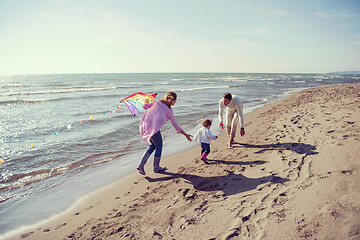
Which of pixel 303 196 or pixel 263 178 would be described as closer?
pixel 303 196

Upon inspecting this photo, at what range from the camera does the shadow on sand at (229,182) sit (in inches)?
137

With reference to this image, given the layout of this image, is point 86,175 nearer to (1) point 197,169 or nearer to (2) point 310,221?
(1) point 197,169

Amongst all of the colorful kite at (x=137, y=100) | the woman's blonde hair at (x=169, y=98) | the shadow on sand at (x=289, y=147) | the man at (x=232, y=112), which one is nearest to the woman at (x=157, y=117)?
the woman's blonde hair at (x=169, y=98)

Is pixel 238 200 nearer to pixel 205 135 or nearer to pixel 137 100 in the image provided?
pixel 205 135

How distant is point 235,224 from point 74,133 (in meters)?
7.46

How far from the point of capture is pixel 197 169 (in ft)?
15.0

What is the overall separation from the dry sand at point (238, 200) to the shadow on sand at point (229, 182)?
0.05 ft

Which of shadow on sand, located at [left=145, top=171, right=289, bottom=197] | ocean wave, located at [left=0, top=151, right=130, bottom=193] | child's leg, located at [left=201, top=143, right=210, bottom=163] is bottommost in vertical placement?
ocean wave, located at [left=0, top=151, right=130, bottom=193]

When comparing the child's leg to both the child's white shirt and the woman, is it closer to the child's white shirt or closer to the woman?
the child's white shirt

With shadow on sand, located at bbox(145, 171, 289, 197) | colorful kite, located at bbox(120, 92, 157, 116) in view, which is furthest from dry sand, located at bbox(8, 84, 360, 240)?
colorful kite, located at bbox(120, 92, 157, 116)

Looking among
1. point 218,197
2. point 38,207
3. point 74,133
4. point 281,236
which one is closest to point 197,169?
point 218,197

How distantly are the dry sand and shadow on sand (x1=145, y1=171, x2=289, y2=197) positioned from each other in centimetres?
2

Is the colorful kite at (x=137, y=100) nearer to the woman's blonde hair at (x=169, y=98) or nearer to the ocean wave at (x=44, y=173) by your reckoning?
the woman's blonde hair at (x=169, y=98)

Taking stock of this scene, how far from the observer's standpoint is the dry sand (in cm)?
251
